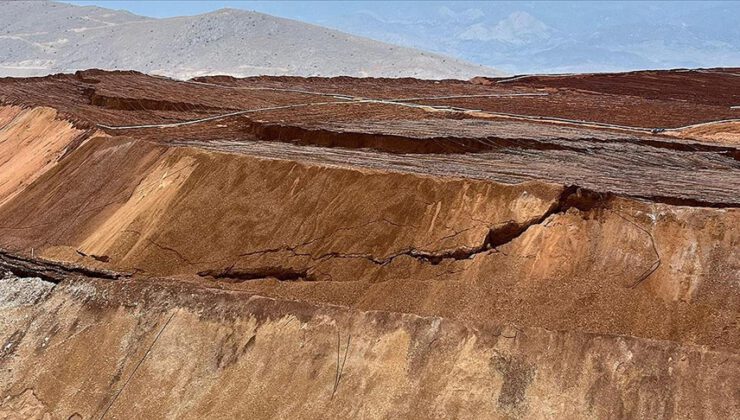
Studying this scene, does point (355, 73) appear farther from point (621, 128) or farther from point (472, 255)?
point (472, 255)

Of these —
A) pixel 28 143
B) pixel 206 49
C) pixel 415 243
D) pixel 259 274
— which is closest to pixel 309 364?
pixel 259 274

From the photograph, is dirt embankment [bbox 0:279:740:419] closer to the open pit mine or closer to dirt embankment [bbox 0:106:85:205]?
the open pit mine

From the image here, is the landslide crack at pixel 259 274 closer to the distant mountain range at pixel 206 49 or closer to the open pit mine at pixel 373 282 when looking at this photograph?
the open pit mine at pixel 373 282

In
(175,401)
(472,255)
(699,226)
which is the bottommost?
(175,401)

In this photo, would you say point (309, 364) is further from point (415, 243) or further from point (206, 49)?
point (206, 49)

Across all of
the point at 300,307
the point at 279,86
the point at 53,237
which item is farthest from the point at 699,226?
the point at 279,86

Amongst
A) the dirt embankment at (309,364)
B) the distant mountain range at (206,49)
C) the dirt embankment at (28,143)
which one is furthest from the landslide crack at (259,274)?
the distant mountain range at (206,49)

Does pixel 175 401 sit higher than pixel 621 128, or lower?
lower
